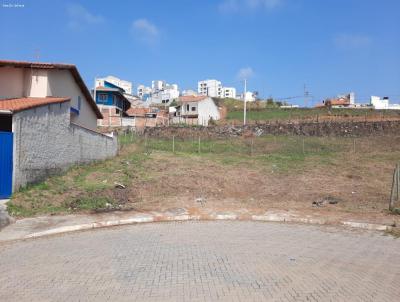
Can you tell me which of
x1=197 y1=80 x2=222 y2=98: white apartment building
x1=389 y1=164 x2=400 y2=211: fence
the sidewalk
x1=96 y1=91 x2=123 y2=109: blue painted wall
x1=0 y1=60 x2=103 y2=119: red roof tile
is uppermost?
x1=197 y1=80 x2=222 y2=98: white apartment building

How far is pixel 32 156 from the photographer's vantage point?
44.6 ft

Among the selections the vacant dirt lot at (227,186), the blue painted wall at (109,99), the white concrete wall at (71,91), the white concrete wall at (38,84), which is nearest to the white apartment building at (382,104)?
the blue painted wall at (109,99)

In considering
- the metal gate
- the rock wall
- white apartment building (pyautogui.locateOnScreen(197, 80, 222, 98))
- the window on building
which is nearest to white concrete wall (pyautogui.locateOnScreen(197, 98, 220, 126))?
the window on building

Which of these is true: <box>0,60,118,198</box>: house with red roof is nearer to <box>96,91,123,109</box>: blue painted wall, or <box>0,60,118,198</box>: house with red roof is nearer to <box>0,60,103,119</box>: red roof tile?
<box>0,60,103,119</box>: red roof tile

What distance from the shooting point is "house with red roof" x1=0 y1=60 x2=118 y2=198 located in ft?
40.4

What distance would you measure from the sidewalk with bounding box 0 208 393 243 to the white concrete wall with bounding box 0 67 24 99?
32.9 ft

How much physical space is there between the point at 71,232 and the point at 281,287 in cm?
590

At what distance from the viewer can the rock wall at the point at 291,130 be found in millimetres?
41688

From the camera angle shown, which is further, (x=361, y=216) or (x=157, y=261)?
(x=361, y=216)

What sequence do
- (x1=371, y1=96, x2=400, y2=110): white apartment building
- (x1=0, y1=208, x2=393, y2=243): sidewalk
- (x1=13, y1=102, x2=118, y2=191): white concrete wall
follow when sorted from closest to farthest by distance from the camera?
(x1=0, y1=208, x2=393, y2=243): sidewalk, (x1=13, y1=102, x2=118, y2=191): white concrete wall, (x1=371, y1=96, x2=400, y2=110): white apartment building

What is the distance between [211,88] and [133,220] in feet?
541

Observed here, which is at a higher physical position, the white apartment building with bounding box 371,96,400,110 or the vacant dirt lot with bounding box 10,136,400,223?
the white apartment building with bounding box 371,96,400,110

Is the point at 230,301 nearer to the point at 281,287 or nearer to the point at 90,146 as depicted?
the point at 281,287

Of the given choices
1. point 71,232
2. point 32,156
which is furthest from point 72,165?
point 71,232
